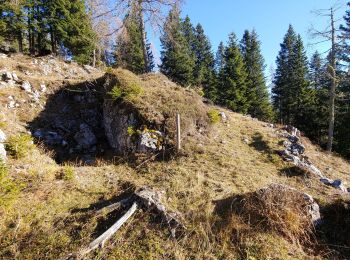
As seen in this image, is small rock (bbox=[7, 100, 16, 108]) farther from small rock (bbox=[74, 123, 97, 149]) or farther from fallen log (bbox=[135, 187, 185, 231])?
fallen log (bbox=[135, 187, 185, 231])

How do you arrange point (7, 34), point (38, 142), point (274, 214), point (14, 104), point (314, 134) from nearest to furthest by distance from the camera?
point (274, 214) → point (38, 142) → point (14, 104) → point (7, 34) → point (314, 134)

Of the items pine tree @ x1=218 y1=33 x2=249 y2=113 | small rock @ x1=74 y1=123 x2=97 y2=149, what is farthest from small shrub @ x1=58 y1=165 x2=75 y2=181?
pine tree @ x1=218 y1=33 x2=249 y2=113

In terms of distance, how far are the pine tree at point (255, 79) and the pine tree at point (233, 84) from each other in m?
1.43

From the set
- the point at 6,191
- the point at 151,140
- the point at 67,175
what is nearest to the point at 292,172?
the point at 151,140

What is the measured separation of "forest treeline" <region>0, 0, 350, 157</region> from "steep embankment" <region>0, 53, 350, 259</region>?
484cm

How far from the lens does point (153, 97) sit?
33.6 feet

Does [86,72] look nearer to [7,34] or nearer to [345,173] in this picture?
[7,34]

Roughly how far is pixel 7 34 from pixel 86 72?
28.2ft

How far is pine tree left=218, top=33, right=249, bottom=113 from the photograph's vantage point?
73.4 feet

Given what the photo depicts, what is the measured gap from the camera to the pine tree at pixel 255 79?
2561 centimetres

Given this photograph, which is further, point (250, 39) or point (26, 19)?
point (250, 39)

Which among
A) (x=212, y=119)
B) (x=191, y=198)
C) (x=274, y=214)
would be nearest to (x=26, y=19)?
(x=212, y=119)

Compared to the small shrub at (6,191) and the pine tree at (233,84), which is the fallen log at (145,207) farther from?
the pine tree at (233,84)

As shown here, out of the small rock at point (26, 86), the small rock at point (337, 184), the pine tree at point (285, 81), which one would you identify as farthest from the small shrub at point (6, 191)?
the pine tree at point (285, 81)
